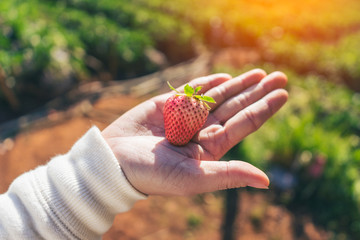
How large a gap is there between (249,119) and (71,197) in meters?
1.22

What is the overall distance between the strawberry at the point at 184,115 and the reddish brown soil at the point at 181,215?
1.60 metres

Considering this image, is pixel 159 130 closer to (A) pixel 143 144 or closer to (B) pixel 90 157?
(A) pixel 143 144

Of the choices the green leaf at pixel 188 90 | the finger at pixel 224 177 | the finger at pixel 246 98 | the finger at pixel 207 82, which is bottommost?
the finger at pixel 224 177

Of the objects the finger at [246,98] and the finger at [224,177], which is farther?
the finger at [246,98]

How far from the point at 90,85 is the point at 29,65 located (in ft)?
3.31

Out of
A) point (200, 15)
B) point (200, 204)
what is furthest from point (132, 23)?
point (200, 204)

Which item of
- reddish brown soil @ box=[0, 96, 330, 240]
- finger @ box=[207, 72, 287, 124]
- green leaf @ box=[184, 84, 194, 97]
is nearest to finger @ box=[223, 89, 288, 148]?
finger @ box=[207, 72, 287, 124]

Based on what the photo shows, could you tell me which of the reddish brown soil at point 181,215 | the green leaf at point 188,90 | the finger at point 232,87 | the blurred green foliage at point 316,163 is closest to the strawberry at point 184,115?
the green leaf at point 188,90

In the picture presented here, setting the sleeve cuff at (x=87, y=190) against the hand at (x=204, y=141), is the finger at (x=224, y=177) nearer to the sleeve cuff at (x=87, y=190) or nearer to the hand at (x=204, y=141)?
the hand at (x=204, y=141)

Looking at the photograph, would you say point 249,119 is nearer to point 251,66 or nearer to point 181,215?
point 181,215

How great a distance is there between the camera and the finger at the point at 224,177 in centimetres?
158

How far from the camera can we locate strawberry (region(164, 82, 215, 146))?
1868mm

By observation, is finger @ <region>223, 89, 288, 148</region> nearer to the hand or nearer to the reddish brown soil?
the hand

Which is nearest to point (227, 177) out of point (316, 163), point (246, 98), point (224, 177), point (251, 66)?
point (224, 177)
